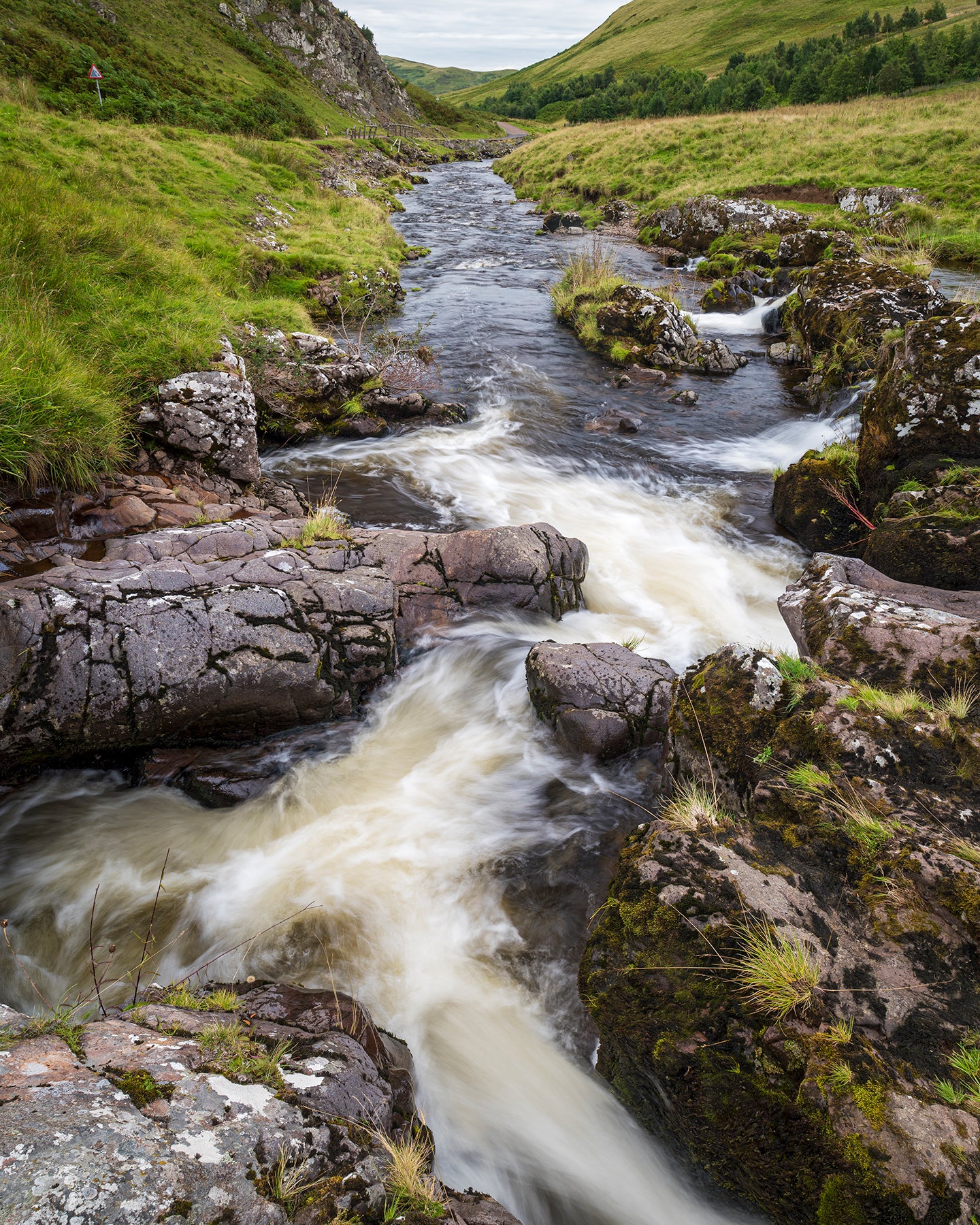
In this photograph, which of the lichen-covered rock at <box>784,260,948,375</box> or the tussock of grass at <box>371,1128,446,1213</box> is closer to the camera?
the tussock of grass at <box>371,1128,446,1213</box>

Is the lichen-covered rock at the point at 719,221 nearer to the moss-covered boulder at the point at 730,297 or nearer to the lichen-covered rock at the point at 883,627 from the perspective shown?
the moss-covered boulder at the point at 730,297

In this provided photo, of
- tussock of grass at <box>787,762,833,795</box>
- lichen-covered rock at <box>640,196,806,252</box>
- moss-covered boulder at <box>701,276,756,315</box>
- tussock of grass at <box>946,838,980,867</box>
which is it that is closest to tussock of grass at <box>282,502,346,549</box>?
tussock of grass at <box>787,762,833,795</box>

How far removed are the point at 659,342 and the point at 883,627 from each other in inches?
516

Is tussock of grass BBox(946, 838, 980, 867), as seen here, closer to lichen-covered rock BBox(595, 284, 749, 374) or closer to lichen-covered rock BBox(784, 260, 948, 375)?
lichen-covered rock BBox(784, 260, 948, 375)

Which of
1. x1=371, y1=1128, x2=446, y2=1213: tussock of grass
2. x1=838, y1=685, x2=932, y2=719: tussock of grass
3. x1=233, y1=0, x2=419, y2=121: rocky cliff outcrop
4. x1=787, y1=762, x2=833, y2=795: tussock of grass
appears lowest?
x1=371, y1=1128, x2=446, y2=1213: tussock of grass

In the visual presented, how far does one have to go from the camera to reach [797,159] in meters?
32.2

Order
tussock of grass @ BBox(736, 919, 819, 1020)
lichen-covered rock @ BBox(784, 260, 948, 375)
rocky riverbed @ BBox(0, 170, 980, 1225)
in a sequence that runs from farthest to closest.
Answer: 1. lichen-covered rock @ BBox(784, 260, 948, 375)
2. tussock of grass @ BBox(736, 919, 819, 1020)
3. rocky riverbed @ BBox(0, 170, 980, 1225)

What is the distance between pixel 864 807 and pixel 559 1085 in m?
2.66

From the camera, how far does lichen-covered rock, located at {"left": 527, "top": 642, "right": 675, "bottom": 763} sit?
6.10 m

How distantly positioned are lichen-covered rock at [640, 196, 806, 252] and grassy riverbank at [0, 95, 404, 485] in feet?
41.0

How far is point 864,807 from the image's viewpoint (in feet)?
12.7

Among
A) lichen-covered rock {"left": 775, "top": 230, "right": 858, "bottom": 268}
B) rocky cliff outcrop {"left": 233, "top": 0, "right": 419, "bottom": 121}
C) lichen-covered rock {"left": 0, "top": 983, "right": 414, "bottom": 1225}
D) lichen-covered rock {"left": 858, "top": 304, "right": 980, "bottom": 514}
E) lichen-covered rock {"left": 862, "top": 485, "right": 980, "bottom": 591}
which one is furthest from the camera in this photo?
rocky cliff outcrop {"left": 233, "top": 0, "right": 419, "bottom": 121}

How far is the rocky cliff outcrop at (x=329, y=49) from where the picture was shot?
63.3 metres

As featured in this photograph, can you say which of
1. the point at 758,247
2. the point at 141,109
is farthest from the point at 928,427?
the point at 141,109
